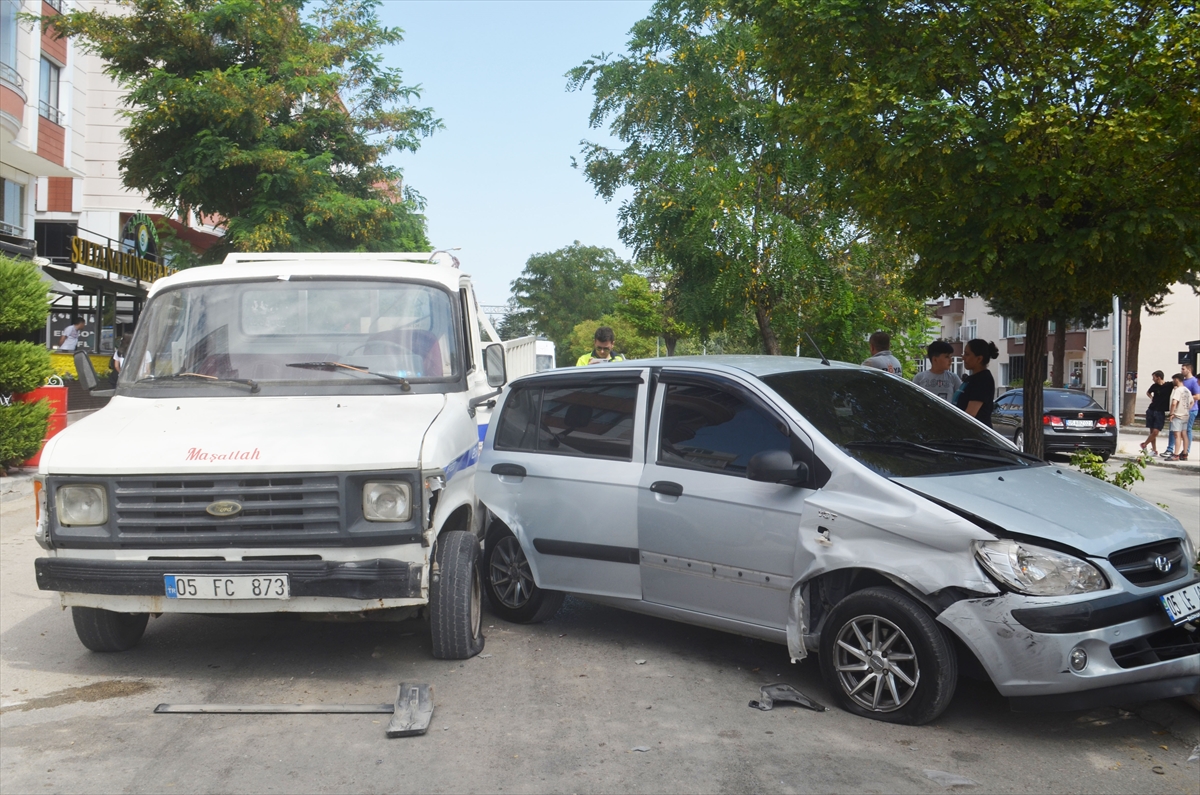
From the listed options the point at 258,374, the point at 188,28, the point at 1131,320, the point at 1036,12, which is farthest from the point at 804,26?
the point at 1131,320

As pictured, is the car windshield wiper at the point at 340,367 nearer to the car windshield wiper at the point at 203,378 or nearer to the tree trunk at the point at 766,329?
the car windshield wiper at the point at 203,378

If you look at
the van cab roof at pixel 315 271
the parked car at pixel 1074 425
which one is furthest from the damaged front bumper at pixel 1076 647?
the parked car at pixel 1074 425

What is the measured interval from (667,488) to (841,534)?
114 cm

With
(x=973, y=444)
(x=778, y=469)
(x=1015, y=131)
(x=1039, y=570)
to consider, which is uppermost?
(x=1015, y=131)

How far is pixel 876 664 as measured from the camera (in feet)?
16.7

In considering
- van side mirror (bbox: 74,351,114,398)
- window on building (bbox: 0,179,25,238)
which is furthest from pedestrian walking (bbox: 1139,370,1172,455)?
window on building (bbox: 0,179,25,238)

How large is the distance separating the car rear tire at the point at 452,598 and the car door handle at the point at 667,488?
1076 mm

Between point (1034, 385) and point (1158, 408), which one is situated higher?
point (1034, 385)

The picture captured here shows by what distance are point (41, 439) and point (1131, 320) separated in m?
36.7

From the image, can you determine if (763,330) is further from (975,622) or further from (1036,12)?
(975,622)

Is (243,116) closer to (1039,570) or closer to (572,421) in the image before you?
(572,421)

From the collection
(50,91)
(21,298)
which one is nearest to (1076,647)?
(21,298)

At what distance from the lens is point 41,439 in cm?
1503

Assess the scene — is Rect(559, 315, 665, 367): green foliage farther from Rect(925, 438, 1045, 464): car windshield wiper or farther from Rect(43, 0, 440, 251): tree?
Rect(925, 438, 1045, 464): car windshield wiper
